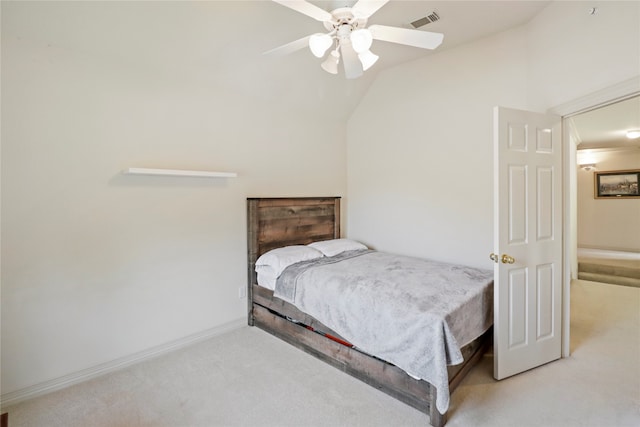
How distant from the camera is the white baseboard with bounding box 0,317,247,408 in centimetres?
207

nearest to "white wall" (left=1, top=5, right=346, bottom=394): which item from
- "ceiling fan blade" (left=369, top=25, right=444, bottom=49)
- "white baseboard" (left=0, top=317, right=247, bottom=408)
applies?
"white baseboard" (left=0, top=317, right=247, bottom=408)

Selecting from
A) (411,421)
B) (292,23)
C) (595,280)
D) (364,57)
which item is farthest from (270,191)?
(595,280)

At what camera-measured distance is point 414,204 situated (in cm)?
365

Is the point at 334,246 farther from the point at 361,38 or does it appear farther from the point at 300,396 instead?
the point at 361,38

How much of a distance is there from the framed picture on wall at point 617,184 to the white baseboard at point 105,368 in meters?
7.85

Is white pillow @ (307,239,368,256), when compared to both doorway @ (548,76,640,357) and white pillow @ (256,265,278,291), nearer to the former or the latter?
white pillow @ (256,265,278,291)

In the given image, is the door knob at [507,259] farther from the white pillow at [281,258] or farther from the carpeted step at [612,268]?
the carpeted step at [612,268]

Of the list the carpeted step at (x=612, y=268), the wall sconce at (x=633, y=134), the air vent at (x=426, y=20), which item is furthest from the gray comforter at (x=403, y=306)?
the wall sconce at (x=633, y=134)

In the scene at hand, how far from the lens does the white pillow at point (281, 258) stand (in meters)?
2.98

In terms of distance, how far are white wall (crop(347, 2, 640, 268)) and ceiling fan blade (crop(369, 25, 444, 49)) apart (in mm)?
1215

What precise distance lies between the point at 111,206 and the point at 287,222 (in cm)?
173

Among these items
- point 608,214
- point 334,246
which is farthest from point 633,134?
point 334,246

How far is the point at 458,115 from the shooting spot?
128 inches

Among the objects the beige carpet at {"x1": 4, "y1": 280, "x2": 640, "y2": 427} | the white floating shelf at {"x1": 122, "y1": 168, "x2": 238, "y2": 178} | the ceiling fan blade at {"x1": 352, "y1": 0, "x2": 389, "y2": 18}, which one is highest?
the ceiling fan blade at {"x1": 352, "y1": 0, "x2": 389, "y2": 18}
